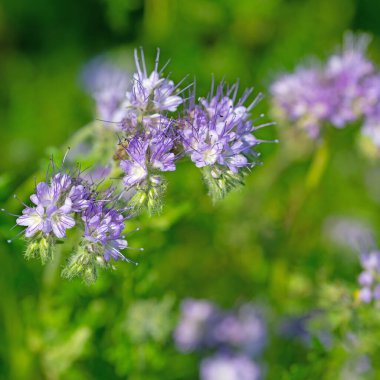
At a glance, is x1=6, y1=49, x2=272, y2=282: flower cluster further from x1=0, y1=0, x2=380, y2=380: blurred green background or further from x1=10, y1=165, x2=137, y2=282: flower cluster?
x1=0, y1=0, x2=380, y2=380: blurred green background

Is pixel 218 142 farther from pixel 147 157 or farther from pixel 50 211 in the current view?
pixel 50 211

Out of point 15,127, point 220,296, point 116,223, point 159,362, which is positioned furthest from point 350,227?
point 116,223

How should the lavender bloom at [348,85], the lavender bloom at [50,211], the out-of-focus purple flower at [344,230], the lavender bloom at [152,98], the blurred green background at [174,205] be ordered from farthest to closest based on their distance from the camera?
1. the out-of-focus purple flower at [344,230]
2. the lavender bloom at [348,85]
3. the blurred green background at [174,205]
4. the lavender bloom at [152,98]
5. the lavender bloom at [50,211]

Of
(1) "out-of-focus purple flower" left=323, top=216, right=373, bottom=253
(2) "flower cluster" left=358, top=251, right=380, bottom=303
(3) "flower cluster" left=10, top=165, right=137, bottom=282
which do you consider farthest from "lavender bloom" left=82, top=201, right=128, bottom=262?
(1) "out-of-focus purple flower" left=323, top=216, right=373, bottom=253

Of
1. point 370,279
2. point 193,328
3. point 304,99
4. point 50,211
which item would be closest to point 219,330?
point 193,328

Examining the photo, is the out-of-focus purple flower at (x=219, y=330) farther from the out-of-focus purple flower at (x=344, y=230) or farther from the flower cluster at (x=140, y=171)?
the out-of-focus purple flower at (x=344, y=230)

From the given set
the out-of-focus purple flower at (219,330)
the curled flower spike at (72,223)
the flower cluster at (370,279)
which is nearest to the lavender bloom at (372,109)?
the flower cluster at (370,279)

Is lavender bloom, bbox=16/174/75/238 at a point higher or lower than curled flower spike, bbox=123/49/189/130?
lower
